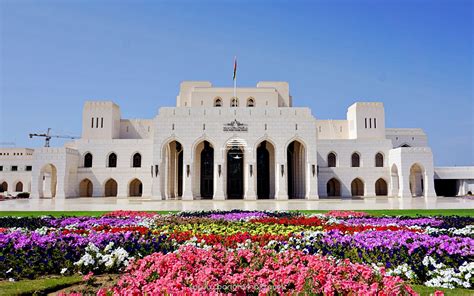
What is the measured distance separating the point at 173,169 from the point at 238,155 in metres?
6.64

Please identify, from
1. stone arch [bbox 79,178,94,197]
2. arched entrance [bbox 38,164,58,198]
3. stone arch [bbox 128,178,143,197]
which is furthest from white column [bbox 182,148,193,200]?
arched entrance [bbox 38,164,58,198]

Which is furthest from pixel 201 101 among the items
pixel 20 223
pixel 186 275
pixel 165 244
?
pixel 186 275

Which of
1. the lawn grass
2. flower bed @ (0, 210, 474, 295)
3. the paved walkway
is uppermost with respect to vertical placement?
flower bed @ (0, 210, 474, 295)

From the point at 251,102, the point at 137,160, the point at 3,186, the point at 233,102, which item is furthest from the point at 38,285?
the point at 3,186

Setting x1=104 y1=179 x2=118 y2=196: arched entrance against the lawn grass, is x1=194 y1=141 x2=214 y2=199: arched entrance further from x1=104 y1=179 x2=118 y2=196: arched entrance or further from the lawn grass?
the lawn grass

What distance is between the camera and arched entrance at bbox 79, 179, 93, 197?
39259mm

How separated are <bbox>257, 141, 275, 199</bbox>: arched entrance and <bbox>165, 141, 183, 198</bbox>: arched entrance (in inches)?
314

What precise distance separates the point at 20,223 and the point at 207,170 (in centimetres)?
2458

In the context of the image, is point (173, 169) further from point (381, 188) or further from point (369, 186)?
point (381, 188)

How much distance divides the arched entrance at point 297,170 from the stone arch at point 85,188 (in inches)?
838

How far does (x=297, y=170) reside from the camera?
35.7 m

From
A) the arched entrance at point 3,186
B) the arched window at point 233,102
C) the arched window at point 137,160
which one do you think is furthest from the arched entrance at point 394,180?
the arched entrance at point 3,186

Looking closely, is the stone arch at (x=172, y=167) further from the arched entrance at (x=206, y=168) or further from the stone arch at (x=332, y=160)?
the stone arch at (x=332, y=160)

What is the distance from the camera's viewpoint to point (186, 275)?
447cm
